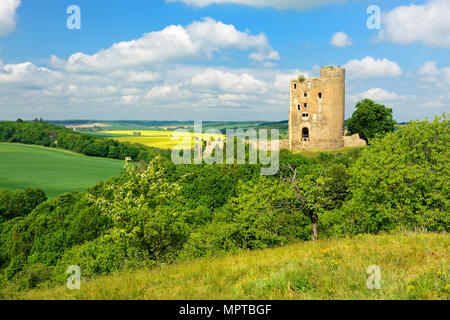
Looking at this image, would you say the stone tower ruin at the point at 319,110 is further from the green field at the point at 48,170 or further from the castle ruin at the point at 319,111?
the green field at the point at 48,170

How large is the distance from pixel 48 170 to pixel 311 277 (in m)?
83.6

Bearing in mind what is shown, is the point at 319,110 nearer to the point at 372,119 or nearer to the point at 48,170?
the point at 372,119

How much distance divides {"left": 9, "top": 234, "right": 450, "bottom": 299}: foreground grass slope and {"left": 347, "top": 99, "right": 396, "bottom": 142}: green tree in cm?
6091

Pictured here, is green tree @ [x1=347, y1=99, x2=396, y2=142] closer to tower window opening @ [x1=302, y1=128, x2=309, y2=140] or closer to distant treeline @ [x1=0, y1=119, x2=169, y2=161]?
tower window opening @ [x1=302, y1=128, x2=309, y2=140]

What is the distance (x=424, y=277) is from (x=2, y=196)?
191 feet

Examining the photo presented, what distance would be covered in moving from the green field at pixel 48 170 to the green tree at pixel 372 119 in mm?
61705

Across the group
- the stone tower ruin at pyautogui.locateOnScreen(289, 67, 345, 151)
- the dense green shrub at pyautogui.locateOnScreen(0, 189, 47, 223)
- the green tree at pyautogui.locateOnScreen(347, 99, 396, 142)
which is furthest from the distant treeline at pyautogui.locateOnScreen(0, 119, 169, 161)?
the green tree at pyautogui.locateOnScreen(347, 99, 396, 142)

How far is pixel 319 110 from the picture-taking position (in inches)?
2473

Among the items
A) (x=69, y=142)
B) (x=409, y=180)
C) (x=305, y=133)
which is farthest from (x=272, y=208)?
(x=69, y=142)

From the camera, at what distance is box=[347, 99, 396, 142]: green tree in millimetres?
66500

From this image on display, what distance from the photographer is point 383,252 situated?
10484 millimetres

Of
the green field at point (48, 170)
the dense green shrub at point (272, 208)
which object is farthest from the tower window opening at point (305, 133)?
the green field at point (48, 170)

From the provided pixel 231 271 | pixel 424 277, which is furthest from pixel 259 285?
pixel 424 277

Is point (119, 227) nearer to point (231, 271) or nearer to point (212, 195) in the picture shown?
point (231, 271)
